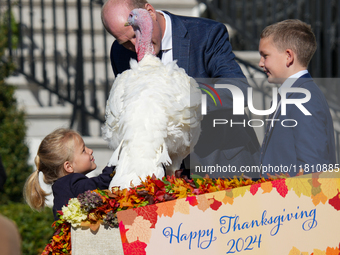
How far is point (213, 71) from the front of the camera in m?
2.23

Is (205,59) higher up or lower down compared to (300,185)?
higher up

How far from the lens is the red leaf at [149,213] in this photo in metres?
1.50

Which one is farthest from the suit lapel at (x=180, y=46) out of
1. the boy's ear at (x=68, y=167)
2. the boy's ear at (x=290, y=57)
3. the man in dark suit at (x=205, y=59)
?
the boy's ear at (x=68, y=167)

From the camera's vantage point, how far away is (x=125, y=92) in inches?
69.9

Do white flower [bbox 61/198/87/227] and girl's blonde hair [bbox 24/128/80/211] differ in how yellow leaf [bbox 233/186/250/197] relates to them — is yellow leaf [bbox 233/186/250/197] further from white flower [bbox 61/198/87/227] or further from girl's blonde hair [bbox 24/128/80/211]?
girl's blonde hair [bbox 24/128/80/211]

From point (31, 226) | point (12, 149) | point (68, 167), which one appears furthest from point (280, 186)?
point (12, 149)

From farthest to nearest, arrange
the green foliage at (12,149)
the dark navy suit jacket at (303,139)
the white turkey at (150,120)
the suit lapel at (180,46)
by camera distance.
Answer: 1. the green foliage at (12,149)
2. the suit lapel at (180,46)
3. the dark navy suit jacket at (303,139)
4. the white turkey at (150,120)

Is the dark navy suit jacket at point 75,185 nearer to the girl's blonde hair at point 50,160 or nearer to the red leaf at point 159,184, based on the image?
the girl's blonde hair at point 50,160

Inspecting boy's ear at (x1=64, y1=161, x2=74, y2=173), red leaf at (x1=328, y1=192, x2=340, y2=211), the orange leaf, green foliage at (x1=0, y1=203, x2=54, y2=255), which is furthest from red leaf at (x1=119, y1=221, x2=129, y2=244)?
green foliage at (x1=0, y1=203, x2=54, y2=255)

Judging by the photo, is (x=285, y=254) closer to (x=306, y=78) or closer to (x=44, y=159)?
(x=306, y=78)

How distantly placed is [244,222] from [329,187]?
13.0 inches

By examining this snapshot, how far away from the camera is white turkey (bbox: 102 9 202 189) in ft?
5.42

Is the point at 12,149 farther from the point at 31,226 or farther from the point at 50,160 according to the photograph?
the point at 50,160

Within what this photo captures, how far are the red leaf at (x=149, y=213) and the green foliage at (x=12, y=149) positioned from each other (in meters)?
3.11
